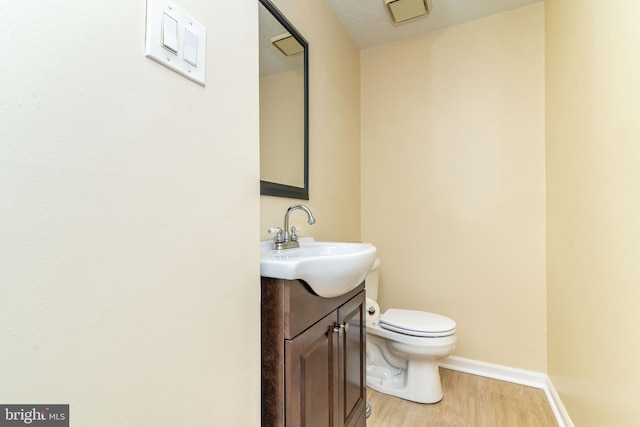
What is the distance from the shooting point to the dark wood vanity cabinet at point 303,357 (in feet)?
2.64

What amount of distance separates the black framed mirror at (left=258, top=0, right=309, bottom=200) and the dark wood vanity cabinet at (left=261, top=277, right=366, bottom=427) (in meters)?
0.55

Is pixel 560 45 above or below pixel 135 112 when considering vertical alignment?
above

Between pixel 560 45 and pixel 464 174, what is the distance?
811 mm

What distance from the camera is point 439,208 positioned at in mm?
2070

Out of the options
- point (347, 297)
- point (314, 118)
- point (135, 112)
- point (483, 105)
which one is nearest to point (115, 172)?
point (135, 112)

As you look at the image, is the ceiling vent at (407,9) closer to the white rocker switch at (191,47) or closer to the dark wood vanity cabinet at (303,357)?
the white rocker switch at (191,47)

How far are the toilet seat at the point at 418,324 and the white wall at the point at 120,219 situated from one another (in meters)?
1.15

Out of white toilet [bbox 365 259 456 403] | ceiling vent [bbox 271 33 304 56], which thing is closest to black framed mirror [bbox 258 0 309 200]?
ceiling vent [bbox 271 33 304 56]

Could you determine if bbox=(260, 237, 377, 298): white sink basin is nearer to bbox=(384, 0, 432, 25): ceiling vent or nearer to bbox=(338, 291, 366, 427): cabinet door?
bbox=(338, 291, 366, 427): cabinet door

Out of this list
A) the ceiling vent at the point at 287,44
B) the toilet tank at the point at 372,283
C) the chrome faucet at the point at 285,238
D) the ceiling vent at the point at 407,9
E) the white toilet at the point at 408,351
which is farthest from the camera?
the toilet tank at the point at 372,283

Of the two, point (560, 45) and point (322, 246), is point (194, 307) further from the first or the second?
point (560, 45)

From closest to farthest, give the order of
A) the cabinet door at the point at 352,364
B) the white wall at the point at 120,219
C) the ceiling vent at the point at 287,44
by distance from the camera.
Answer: the white wall at the point at 120,219, the cabinet door at the point at 352,364, the ceiling vent at the point at 287,44

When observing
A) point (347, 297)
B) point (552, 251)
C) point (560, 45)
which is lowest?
point (347, 297)

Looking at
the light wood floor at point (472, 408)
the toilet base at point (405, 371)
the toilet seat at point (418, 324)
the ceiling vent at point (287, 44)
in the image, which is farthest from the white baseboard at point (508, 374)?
the ceiling vent at point (287, 44)
